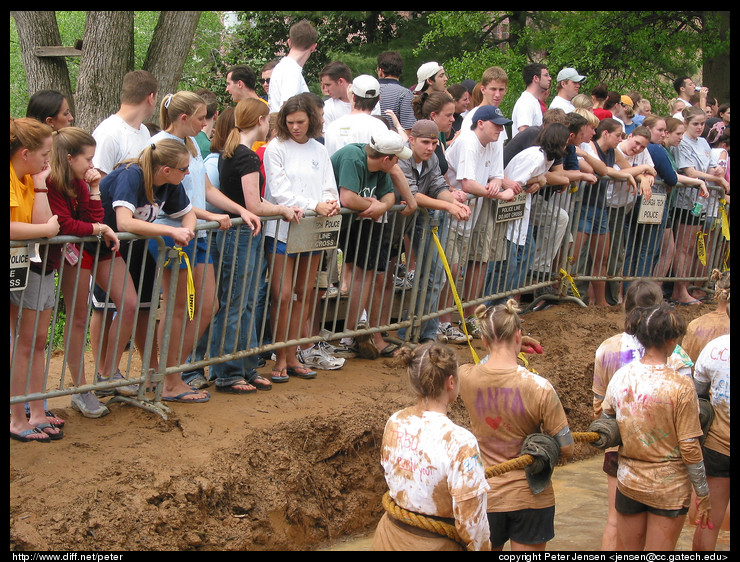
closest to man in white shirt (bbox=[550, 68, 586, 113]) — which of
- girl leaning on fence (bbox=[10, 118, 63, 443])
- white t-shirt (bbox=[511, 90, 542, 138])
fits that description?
white t-shirt (bbox=[511, 90, 542, 138])

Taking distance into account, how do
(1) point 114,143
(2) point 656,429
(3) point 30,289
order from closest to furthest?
(2) point 656,429
(3) point 30,289
(1) point 114,143

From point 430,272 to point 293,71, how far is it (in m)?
2.45

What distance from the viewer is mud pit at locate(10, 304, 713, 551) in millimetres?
5039

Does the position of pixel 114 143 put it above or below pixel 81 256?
above

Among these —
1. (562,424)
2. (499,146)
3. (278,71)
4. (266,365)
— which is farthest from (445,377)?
(278,71)

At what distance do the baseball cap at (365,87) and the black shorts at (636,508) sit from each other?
4478 millimetres

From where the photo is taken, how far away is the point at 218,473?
5582mm

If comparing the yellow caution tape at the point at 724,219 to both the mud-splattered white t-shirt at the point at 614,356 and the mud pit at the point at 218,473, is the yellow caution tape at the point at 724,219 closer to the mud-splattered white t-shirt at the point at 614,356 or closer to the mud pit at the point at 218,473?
the mud pit at the point at 218,473

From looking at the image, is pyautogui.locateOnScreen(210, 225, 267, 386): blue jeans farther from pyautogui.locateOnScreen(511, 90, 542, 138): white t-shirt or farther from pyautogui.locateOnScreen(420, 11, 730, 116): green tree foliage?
pyautogui.locateOnScreen(420, 11, 730, 116): green tree foliage

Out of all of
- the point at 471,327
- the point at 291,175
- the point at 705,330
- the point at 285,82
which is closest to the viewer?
the point at 705,330

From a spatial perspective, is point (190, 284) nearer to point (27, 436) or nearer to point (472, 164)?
point (27, 436)

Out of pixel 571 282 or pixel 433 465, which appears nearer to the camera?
pixel 433 465

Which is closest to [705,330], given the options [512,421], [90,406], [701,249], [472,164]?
[512,421]

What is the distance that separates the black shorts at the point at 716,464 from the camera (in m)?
5.30
